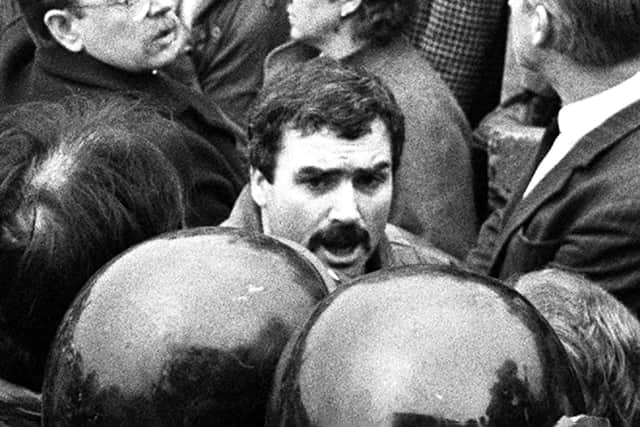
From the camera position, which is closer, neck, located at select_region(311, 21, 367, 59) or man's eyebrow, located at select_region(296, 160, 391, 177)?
man's eyebrow, located at select_region(296, 160, 391, 177)

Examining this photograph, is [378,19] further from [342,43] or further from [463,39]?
[463,39]

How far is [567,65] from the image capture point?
4.34m

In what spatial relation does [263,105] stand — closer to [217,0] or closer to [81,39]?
[81,39]

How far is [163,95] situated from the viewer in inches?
192

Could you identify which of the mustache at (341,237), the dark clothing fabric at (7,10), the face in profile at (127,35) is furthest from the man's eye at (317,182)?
the dark clothing fabric at (7,10)

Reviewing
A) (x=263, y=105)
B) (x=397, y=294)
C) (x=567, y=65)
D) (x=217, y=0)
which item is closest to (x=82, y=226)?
(x=397, y=294)

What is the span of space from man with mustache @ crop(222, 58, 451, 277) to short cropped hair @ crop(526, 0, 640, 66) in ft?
1.63

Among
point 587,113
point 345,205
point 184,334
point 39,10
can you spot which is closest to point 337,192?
point 345,205

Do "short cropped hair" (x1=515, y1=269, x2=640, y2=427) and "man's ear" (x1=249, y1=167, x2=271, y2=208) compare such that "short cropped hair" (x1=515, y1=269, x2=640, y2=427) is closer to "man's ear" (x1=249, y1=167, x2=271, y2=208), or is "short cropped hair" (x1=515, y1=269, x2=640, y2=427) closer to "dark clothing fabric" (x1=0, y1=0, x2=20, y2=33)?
"man's ear" (x1=249, y1=167, x2=271, y2=208)

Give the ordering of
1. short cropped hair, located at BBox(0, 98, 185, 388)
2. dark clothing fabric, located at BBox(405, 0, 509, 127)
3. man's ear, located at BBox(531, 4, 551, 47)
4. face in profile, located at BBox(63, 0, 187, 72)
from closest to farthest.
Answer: short cropped hair, located at BBox(0, 98, 185, 388) < man's ear, located at BBox(531, 4, 551, 47) < face in profile, located at BBox(63, 0, 187, 72) < dark clothing fabric, located at BBox(405, 0, 509, 127)

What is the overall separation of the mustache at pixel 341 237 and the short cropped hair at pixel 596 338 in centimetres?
125

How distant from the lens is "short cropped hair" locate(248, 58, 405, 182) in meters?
3.99

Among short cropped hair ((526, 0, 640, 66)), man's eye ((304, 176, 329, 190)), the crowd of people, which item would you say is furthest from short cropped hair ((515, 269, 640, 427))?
short cropped hair ((526, 0, 640, 66))

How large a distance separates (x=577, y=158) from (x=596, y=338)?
1.70 metres
